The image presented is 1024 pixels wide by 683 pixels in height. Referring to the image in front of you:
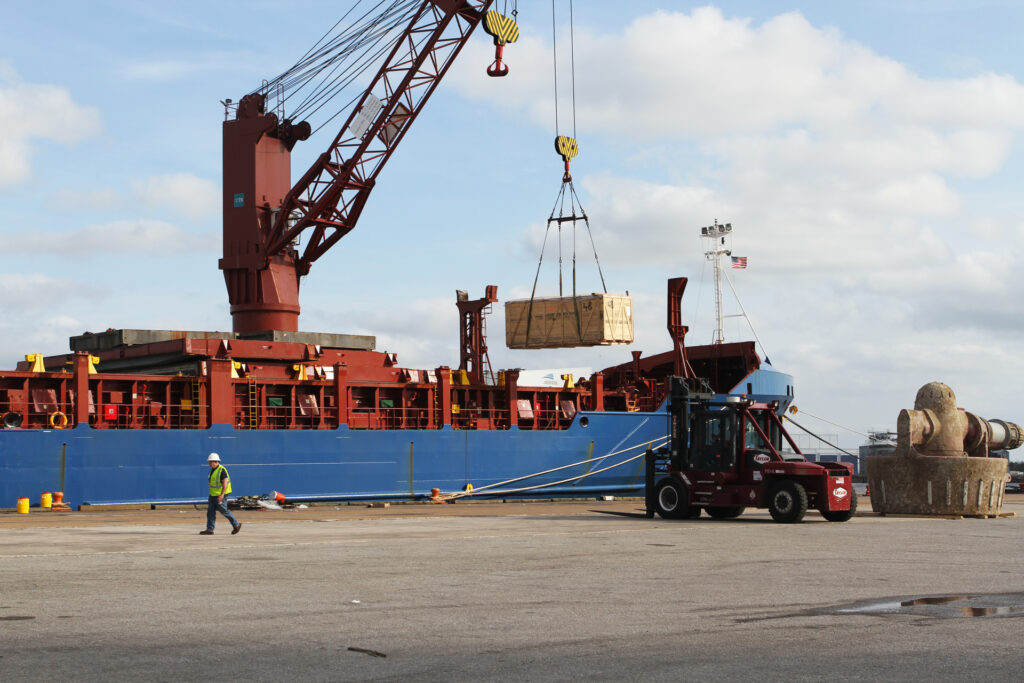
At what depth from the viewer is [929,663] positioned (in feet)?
25.7

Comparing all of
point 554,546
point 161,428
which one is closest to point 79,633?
point 554,546

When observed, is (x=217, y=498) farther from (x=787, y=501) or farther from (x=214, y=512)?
(x=787, y=501)

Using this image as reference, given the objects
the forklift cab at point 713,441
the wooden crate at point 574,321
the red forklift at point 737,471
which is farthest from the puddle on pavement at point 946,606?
the wooden crate at point 574,321

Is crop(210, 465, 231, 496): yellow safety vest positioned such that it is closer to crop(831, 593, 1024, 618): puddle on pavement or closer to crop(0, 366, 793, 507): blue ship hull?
crop(0, 366, 793, 507): blue ship hull

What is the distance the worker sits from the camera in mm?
19750

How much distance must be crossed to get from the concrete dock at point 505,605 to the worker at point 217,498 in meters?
0.42

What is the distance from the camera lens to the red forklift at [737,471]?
22.8m

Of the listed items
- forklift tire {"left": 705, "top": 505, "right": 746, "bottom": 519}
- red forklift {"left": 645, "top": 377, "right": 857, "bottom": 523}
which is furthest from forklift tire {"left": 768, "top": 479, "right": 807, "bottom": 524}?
forklift tire {"left": 705, "top": 505, "right": 746, "bottom": 519}

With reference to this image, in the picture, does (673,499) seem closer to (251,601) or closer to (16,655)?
(251,601)

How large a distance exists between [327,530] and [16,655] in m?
13.0

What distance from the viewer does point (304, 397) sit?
35.7 meters

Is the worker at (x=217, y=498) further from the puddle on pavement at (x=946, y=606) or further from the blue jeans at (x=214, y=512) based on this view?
the puddle on pavement at (x=946, y=606)

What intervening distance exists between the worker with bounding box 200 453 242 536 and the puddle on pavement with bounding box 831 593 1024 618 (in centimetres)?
1239

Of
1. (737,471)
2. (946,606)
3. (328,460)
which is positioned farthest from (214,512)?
(328,460)
